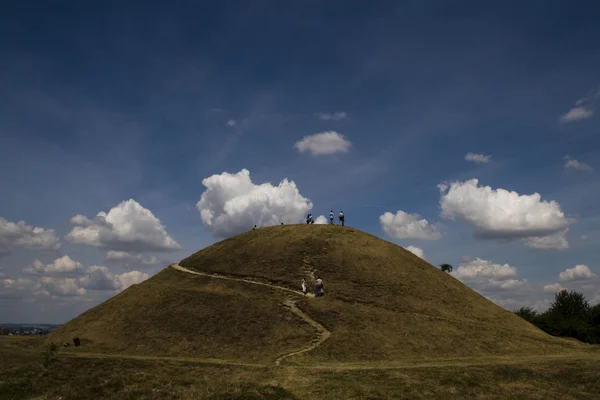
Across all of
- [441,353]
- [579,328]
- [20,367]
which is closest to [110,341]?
[20,367]

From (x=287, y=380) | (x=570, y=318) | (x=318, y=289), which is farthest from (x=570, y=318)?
(x=287, y=380)

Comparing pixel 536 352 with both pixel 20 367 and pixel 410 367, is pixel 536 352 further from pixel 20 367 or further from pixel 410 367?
pixel 20 367

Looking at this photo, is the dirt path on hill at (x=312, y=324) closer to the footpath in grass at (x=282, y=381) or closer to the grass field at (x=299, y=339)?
the grass field at (x=299, y=339)

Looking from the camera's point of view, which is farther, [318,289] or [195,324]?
[318,289]

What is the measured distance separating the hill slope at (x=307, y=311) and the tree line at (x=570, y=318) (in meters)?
29.4

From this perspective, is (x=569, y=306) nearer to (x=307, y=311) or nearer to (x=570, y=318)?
(x=570, y=318)

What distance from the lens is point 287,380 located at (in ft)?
85.2

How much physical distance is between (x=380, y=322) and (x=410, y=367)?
12.9 meters

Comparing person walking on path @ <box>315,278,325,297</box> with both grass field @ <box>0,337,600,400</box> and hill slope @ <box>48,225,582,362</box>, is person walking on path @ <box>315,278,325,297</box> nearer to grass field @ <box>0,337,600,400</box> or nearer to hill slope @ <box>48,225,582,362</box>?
hill slope @ <box>48,225,582,362</box>

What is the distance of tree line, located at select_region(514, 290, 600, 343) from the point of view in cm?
7656

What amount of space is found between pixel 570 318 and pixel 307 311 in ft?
229

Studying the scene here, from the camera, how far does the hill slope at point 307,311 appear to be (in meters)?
38.8

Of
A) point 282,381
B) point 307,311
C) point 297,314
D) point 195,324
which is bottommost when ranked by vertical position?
point 282,381

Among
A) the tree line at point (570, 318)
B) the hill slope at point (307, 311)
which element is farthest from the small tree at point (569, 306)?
the hill slope at point (307, 311)
